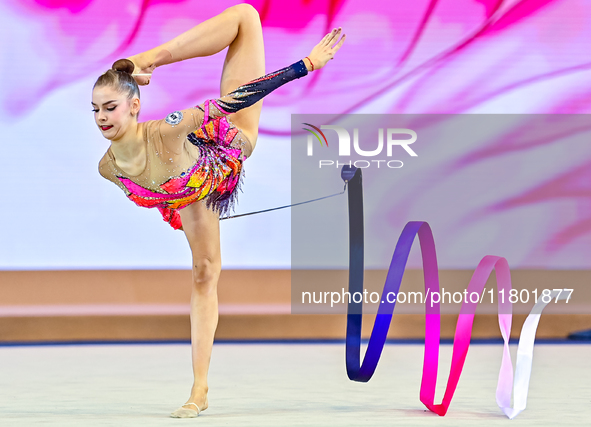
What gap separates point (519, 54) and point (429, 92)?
584 millimetres

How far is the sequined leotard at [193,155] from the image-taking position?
7.20 feet

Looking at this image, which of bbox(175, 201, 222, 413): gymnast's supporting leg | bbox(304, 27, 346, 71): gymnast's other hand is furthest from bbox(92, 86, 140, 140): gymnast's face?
bbox(304, 27, 346, 71): gymnast's other hand

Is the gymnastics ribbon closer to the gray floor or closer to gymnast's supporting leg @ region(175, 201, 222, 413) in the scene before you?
the gray floor

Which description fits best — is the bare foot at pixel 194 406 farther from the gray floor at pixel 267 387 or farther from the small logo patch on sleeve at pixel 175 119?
the small logo patch on sleeve at pixel 175 119

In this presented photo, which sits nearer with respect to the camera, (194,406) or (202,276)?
(194,406)

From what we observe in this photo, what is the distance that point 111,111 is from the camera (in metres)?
2.13

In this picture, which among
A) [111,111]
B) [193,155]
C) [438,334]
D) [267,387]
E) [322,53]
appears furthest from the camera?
[267,387]

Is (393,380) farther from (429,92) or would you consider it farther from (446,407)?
(429,92)

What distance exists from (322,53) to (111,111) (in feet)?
2.17

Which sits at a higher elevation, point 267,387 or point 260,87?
point 260,87

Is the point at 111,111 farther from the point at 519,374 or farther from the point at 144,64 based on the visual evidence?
the point at 519,374

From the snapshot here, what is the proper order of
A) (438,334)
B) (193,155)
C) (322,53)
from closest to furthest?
(322,53)
(193,155)
(438,334)

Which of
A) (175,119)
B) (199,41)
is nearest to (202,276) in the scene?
(175,119)

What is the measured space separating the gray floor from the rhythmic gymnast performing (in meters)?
0.29
